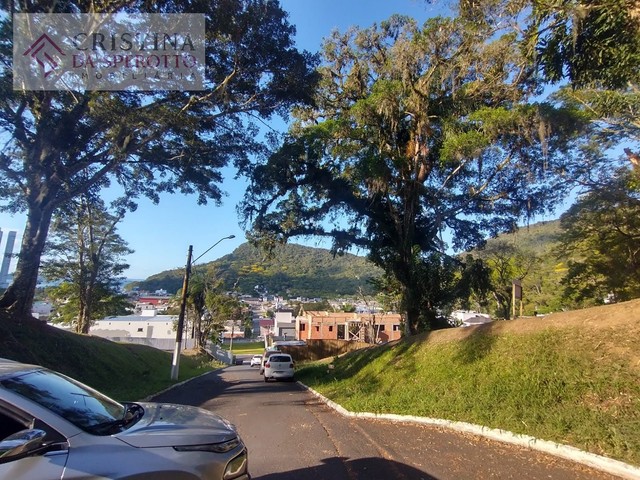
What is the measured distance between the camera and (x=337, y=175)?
2033 cm

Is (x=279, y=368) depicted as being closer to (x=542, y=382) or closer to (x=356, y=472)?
(x=542, y=382)

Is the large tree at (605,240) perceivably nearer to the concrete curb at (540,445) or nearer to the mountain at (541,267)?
the mountain at (541,267)

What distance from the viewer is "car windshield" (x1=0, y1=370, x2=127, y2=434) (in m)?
3.08

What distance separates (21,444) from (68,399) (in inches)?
35.5

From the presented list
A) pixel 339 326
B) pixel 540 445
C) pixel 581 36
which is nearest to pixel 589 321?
pixel 540 445

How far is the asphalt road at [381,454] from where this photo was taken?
5273 millimetres

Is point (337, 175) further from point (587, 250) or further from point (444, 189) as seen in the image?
point (587, 250)

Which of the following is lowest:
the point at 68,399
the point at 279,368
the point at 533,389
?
the point at 279,368

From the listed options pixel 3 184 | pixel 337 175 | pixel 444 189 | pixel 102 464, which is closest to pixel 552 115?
pixel 444 189

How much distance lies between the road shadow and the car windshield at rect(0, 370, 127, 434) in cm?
222

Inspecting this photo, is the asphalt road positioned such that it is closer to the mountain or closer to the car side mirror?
the car side mirror

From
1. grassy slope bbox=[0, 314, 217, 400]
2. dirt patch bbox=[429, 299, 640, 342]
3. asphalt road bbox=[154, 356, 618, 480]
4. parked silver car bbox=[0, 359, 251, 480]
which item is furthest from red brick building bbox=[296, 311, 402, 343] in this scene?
parked silver car bbox=[0, 359, 251, 480]

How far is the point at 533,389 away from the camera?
796 centimetres

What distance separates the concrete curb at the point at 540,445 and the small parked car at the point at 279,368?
13906 mm
